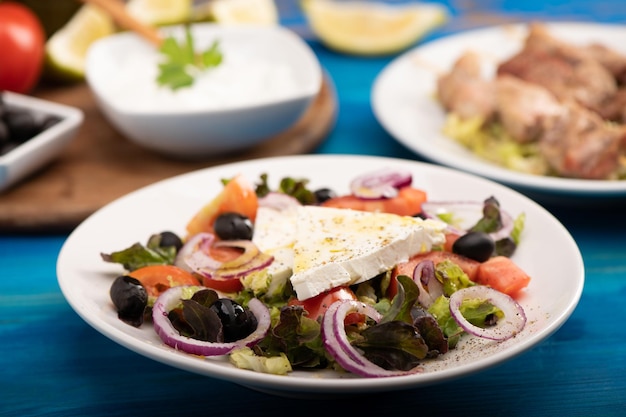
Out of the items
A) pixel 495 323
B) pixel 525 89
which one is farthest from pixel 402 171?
pixel 525 89

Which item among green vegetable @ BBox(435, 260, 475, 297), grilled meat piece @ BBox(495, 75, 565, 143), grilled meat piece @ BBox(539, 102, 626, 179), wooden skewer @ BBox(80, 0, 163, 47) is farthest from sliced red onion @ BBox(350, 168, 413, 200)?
wooden skewer @ BBox(80, 0, 163, 47)

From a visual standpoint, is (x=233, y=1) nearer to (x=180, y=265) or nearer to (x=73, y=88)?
(x=73, y=88)

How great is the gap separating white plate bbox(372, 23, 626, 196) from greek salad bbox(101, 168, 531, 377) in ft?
2.15

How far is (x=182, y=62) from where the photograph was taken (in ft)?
16.1

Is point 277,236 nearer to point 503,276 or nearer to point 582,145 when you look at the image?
point 503,276

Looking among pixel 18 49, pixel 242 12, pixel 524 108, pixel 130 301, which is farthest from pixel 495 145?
pixel 18 49

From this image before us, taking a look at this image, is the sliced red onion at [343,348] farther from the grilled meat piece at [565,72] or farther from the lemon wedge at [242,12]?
the lemon wedge at [242,12]

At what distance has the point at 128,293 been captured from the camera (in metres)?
2.73

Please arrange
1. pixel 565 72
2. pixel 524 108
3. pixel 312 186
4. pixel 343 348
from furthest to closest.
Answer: pixel 565 72, pixel 524 108, pixel 312 186, pixel 343 348

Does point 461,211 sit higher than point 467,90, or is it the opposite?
point 461,211

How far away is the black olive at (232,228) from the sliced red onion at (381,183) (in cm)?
45

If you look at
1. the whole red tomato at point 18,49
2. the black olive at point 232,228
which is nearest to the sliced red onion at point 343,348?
the black olive at point 232,228

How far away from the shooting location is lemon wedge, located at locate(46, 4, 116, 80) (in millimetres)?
5648

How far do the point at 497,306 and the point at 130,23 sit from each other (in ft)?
11.3
